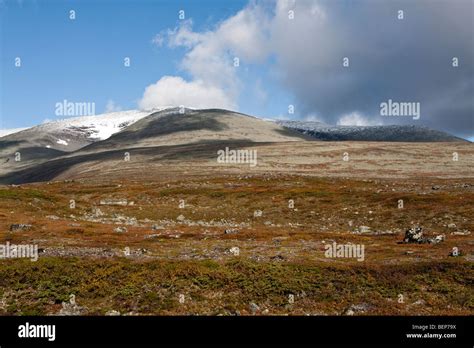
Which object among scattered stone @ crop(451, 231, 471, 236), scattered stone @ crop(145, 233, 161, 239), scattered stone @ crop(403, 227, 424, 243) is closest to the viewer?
scattered stone @ crop(403, 227, 424, 243)

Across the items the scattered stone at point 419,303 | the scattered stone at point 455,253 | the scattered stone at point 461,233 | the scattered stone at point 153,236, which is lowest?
the scattered stone at point 419,303

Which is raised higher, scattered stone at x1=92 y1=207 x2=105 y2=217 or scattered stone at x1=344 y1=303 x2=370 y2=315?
scattered stone at x1=92 y1=207 x2=105 y2=217

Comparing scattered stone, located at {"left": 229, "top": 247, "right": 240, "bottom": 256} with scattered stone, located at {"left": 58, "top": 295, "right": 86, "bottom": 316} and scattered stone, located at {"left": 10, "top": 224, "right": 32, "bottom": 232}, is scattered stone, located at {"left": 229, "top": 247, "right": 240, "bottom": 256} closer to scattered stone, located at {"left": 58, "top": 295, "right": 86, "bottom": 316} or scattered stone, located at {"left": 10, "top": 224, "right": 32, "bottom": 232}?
scattered stone, located at {"left": 58, "top": 295, "right": 86, "bottom": 316}

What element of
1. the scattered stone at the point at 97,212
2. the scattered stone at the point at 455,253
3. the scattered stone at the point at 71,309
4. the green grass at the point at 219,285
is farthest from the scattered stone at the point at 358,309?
the scattered stone at the point at 97,212

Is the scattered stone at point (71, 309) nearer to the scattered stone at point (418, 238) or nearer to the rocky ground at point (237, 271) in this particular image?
the rocky ground at point (237, 271)

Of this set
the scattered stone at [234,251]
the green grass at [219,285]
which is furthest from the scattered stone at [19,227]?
the scattered stone at [234,251]

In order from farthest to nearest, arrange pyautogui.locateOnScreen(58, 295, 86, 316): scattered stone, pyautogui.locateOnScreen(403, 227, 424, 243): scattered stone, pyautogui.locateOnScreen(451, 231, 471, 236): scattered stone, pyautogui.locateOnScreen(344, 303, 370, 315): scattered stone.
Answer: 1. pyautogui.locateOnScreen(451, 231, 471, 236): scattered stone
2. pyautogui.locateOnScreen(403, 227, 424, 243): scattered stone
3. pyautogui.locateOnScreen(58, 295, 86, 316): scattered stone
4. pyautogui.locateOnScreen(344, 303, 370, 315): scattered stone

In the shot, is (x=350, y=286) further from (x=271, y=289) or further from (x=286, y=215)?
(x=286, y=215)

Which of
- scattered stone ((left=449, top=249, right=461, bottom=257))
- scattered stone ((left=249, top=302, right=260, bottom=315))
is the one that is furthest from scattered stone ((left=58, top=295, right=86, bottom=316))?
scattered stone ((left=449, top=249, right=461, bottom=257))

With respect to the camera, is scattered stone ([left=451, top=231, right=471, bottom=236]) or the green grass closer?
the green grass

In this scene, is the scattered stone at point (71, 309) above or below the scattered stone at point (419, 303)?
below

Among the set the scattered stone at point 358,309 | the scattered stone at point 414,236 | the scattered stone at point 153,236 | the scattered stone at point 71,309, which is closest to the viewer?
the scattered stone at point 358,309

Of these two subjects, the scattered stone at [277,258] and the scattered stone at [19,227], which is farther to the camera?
the scattered stone at [19,227]

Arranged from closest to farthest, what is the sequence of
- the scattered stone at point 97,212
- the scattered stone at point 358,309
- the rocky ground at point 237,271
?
the scattered stone at point 358,309
the rocky ground at point 237,271
the scattered stone at point 97,212
